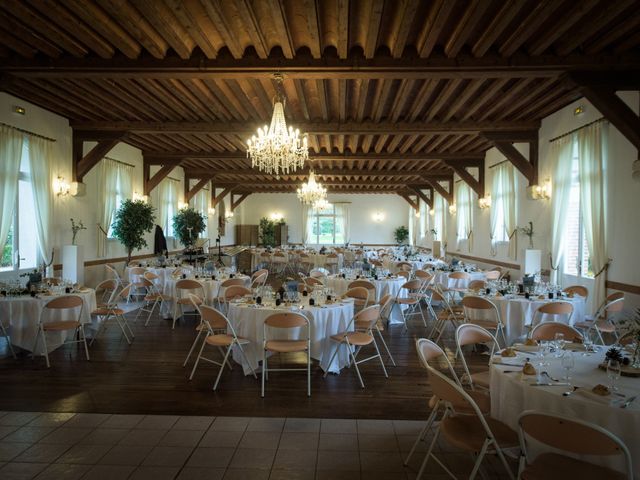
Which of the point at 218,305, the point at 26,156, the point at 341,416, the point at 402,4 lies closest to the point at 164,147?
the point at 26,156

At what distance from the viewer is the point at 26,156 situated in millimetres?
7555

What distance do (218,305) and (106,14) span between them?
498 cm

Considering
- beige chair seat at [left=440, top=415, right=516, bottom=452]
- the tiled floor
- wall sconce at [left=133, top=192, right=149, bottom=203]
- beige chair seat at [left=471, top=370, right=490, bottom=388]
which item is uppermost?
wall sconce at [left=133, top=192, right=149, bottom=203]

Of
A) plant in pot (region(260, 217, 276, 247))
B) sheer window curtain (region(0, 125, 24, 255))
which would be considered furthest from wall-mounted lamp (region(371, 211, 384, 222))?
sheer window curtain (region(0, 125, 24, 255))

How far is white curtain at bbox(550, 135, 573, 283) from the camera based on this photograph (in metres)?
7.31

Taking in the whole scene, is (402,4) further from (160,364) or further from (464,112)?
(160,364)

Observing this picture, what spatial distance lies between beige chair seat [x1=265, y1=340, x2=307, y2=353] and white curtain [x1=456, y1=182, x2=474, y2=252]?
32.5 ft

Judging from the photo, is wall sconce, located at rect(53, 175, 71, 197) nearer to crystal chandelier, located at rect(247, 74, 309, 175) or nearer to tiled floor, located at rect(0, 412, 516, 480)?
crystal chandelier, located at rect(247, 74, 309, 175)

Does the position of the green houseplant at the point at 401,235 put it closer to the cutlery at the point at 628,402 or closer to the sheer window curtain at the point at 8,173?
the sheer window curtain at the point at 8,173

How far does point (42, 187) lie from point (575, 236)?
32.7ft

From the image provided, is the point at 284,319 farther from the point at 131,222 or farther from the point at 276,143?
the point at 131,222

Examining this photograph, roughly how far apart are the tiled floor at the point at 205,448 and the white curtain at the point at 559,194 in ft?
18.1

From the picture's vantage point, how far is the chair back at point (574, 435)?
1.77 m

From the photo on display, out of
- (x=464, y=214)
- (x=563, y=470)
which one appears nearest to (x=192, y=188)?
(x=464, y=214)
